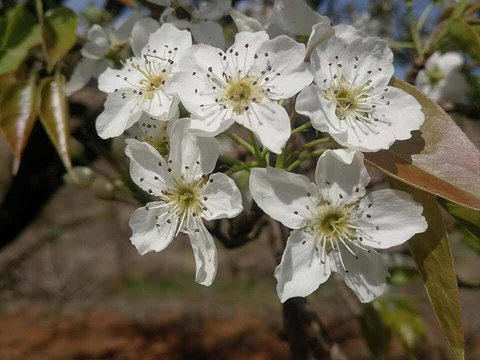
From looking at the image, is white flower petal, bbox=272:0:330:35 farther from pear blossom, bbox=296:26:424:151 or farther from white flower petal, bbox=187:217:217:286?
white flower petal, bbox=187:217:217:286

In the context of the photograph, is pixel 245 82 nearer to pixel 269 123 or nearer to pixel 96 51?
pixel 269 123

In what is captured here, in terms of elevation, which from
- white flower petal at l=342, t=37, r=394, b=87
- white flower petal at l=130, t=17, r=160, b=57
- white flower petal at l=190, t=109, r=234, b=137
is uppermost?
white flower petal at l=342, t=37, r=394, b=87

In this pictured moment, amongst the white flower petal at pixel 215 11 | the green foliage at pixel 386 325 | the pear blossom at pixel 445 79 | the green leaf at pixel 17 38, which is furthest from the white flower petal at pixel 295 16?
the green foliage at pixel 386 325

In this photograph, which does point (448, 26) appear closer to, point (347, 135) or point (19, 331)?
point (347, 135)

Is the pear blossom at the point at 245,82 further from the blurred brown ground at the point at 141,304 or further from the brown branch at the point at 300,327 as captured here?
the blurred brown ground at the point at 141,304

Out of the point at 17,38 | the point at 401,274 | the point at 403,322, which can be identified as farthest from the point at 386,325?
the point at 17,38

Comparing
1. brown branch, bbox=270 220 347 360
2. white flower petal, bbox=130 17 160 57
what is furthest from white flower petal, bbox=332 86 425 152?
brown branch, bbox=270 220 347 360
